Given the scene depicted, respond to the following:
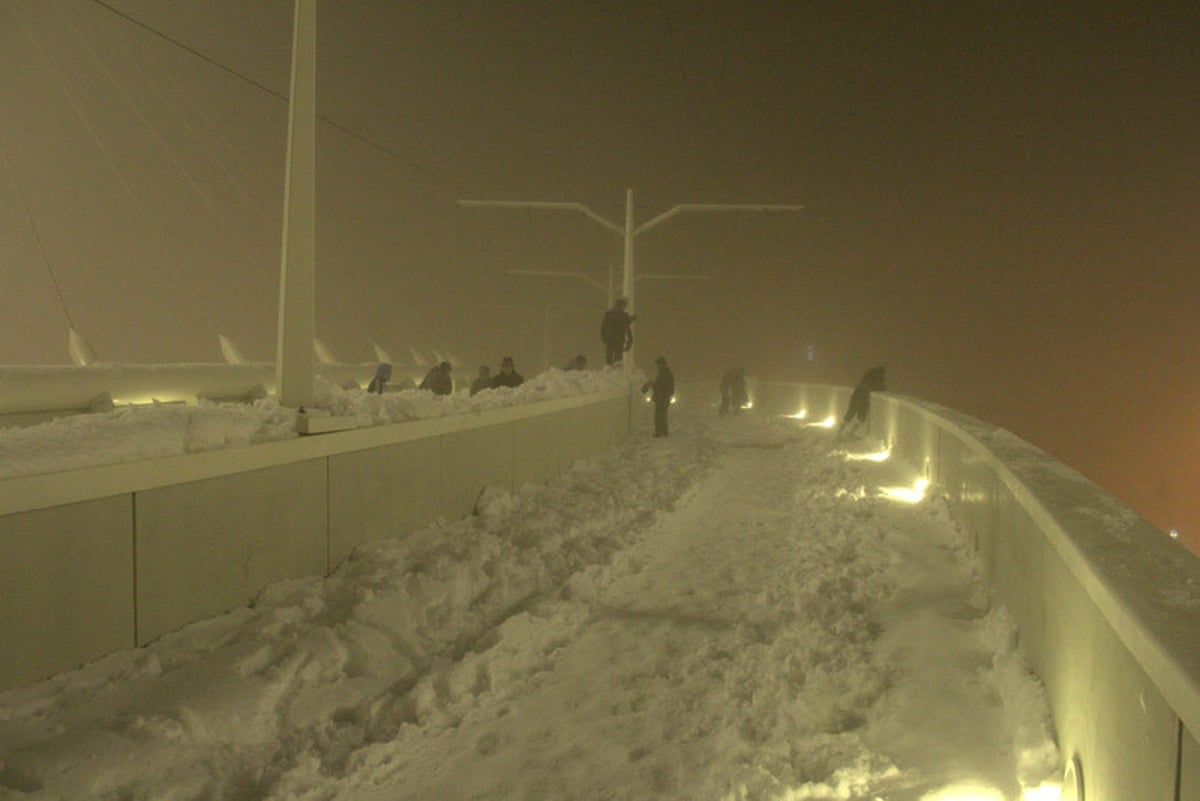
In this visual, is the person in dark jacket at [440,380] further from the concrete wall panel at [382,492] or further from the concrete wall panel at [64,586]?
the concrete wall panel at [64,586]

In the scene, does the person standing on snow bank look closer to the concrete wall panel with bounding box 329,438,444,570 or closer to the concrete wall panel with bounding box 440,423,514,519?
the concrete wall panel with bounding box 440,423,514,519

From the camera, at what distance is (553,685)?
16.4 ft

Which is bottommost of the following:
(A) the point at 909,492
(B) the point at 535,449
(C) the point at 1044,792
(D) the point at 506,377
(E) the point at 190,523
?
(A) the point at 909,492

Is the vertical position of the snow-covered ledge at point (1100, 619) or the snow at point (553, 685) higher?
the snow-covered ledge at point (1100, 619)

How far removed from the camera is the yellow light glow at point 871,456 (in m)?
15.1

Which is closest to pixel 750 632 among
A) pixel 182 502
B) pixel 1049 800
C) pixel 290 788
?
pixel 1049 800

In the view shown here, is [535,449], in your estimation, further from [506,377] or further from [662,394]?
[662,394]

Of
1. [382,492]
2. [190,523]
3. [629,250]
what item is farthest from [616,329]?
[190,523]

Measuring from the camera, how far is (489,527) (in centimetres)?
852

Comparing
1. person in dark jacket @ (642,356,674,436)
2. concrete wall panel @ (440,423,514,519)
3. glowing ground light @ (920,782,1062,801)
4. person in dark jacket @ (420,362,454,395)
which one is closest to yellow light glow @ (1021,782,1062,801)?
glowing ground light @ (920,782,1062,801)

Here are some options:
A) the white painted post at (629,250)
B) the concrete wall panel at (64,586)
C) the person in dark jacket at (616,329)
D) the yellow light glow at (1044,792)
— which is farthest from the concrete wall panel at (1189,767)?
the white painted post at (629,250)

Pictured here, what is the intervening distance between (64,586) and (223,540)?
1.19 metres

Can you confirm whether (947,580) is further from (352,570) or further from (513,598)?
(352,570)

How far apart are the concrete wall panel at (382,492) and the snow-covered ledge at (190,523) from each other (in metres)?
0.01
